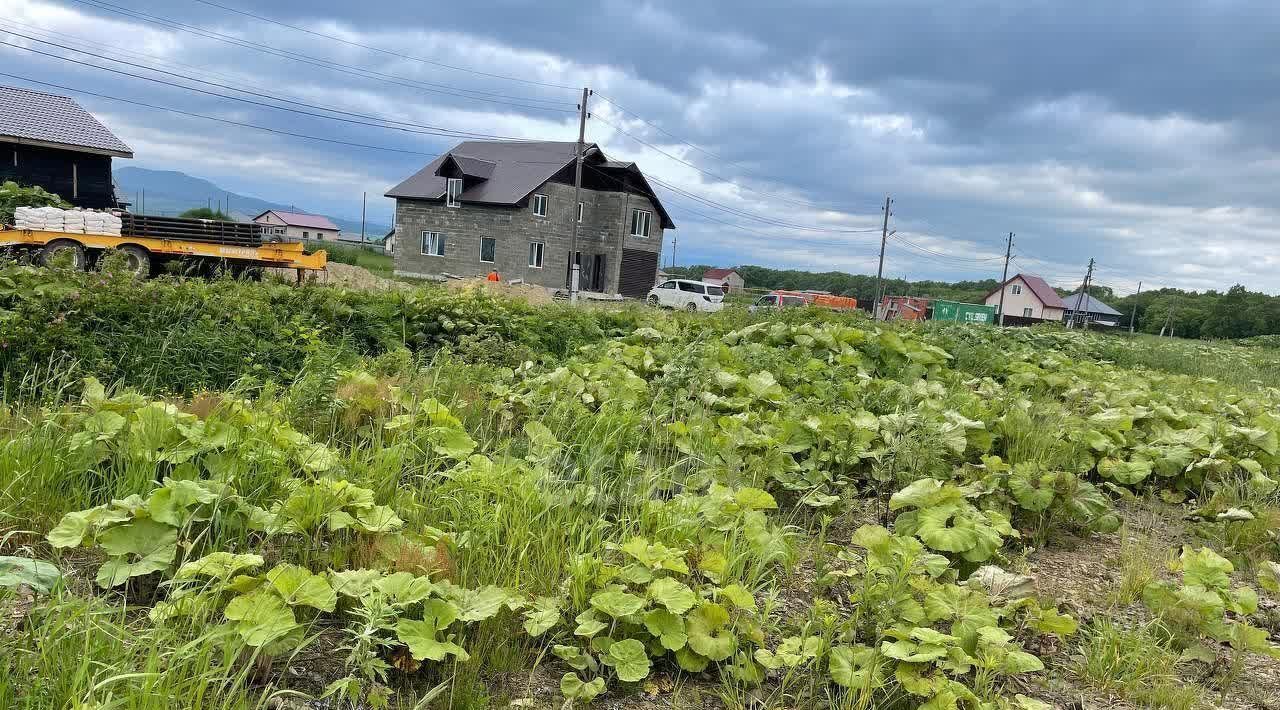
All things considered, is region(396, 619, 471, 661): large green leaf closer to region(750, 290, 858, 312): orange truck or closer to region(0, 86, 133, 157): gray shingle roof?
region(750, 290, 858, 312): orange truck

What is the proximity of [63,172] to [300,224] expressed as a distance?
59281mm

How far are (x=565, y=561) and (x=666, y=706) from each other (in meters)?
0.64

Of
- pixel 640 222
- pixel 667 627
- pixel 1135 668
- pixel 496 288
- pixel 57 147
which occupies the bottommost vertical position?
pixel 1135 668

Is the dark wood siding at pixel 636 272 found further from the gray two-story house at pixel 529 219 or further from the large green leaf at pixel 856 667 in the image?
the large green leaf at pixel 856 667

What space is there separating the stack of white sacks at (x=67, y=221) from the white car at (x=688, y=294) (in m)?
19.4

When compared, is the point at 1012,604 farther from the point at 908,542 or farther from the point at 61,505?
the point at 61,505

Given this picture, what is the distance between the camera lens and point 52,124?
2278cm

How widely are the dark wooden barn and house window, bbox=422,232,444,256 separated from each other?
12.5 meters

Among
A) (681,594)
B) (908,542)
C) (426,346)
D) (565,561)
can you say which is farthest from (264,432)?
(426,346)

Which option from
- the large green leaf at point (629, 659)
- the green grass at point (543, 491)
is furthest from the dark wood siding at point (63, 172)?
the large green leaf at point (629, 659)

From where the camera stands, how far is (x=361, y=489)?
257cm

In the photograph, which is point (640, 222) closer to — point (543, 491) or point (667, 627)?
point (543, 491)

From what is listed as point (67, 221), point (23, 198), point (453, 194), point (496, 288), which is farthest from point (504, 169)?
point (67, 221)

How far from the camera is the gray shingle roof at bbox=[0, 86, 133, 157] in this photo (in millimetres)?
21969
